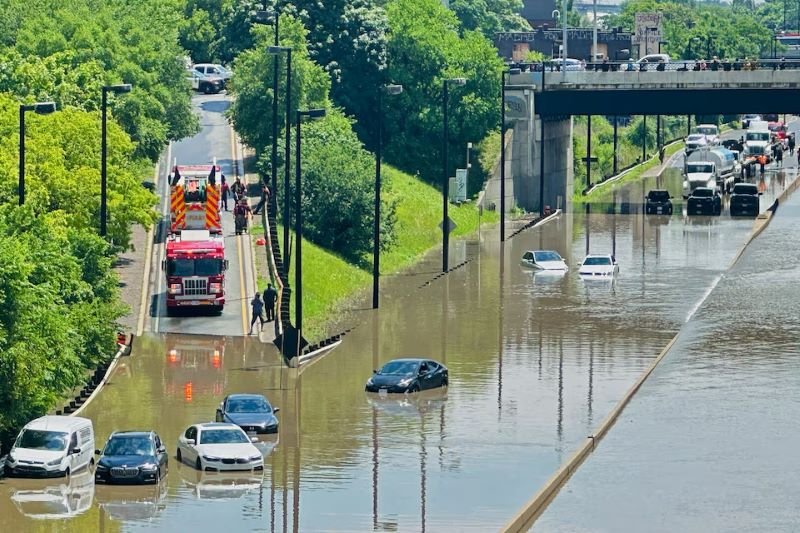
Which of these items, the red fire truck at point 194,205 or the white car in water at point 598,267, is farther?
the white car in water at point 598,267

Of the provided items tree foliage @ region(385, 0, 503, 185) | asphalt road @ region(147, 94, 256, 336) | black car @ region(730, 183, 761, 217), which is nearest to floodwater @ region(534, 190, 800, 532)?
asphalt road @ region(147, 94, 256, 336)

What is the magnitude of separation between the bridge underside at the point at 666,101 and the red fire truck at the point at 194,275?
55.4m

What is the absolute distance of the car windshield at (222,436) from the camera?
49.4 m

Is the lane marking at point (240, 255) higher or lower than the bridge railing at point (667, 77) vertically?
lower

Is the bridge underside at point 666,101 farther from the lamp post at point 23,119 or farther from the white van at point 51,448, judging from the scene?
the white van at point 51,448

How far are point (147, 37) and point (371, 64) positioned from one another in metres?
22.6

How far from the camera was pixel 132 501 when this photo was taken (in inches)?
1795

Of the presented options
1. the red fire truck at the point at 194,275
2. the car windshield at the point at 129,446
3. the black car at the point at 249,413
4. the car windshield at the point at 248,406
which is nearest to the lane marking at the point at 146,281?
the red fire truck at the point at 194,275

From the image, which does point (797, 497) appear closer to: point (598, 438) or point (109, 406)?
point (598, 438)

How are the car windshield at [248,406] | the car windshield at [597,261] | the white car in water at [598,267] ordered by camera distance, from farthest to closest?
1. the car windshield at [597,261]
2. the white car in water at [598,267]
3. the car windshield at [248,406]

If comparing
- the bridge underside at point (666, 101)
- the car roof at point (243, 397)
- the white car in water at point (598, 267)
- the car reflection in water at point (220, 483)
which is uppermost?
the bridge underside at point (666, 101)

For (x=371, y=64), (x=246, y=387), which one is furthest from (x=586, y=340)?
(x=371, y=64)

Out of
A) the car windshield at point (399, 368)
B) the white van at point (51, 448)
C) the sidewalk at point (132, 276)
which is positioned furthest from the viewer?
the sidewalk at point (132, 276)

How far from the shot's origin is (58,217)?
224 ft
